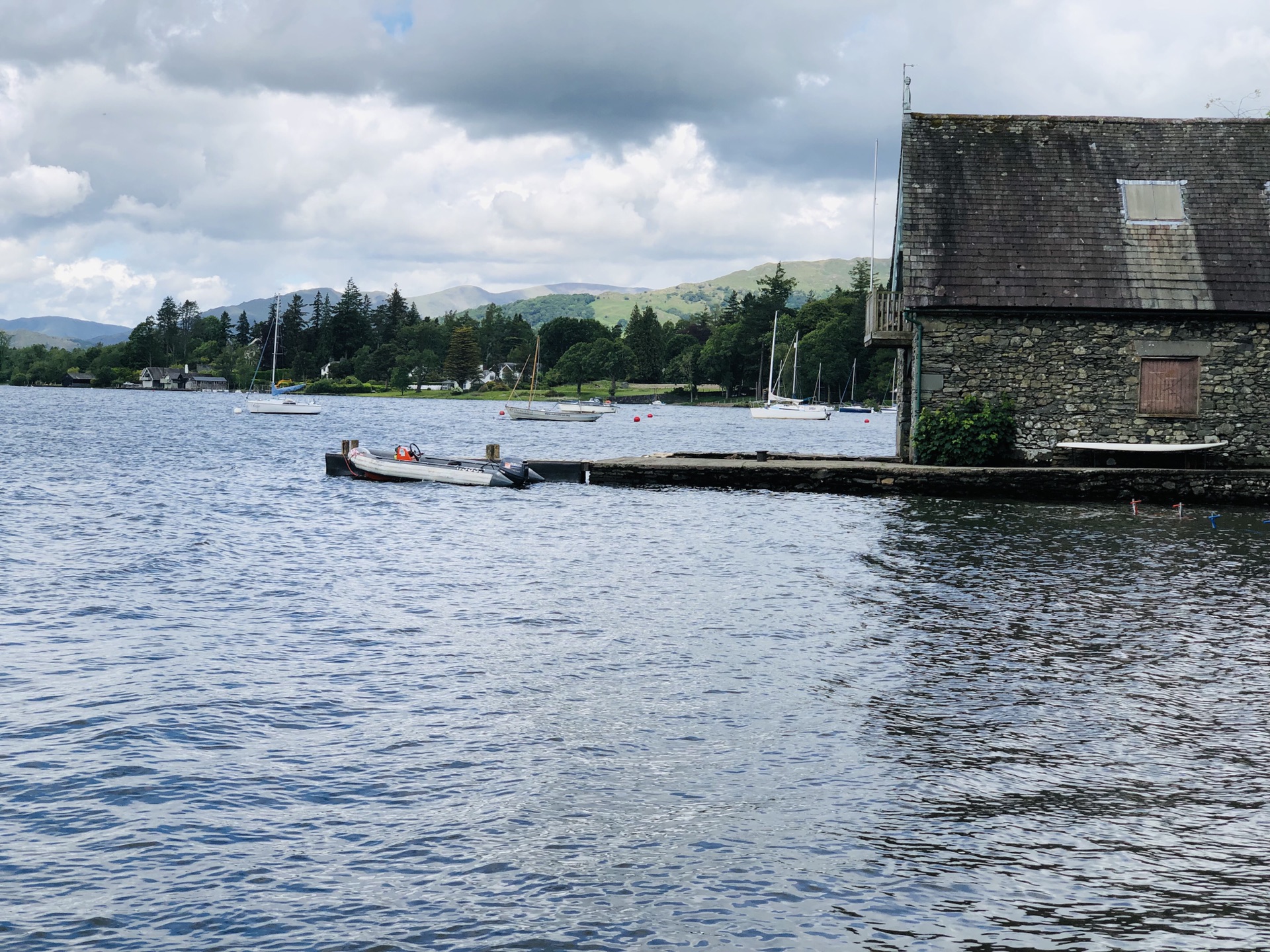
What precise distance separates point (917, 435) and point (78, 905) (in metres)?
25.2

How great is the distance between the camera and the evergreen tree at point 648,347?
19112cm

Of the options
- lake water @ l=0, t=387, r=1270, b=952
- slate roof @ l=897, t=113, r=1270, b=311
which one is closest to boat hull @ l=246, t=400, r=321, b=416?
slate roof @ l=897, t=113, r=1270, b=311

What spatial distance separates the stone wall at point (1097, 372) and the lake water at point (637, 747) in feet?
28.1

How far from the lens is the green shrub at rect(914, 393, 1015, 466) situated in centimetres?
2866

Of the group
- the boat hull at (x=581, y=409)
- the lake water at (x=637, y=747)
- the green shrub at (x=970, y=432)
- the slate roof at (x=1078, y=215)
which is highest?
the slate roof at (x=1078, y=215)

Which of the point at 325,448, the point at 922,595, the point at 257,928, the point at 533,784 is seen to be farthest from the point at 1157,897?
the point at 325,448

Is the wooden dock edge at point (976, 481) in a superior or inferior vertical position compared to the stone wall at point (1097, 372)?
inferior

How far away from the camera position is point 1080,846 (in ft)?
23.5

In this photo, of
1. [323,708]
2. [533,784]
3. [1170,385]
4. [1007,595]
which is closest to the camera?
[533,784]

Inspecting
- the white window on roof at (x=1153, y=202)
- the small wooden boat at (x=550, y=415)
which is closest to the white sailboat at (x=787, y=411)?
the small wooden boat at (x=550, y=415)

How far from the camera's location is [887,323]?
3316 centimetres

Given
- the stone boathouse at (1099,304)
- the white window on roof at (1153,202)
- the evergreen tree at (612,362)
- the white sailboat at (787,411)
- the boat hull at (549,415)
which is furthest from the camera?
the evergreen tree at (612,362)

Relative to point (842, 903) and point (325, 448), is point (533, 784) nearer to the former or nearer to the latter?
point (842, 903)

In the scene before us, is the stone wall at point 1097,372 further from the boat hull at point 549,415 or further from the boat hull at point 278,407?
the boat hull at point 278,407
